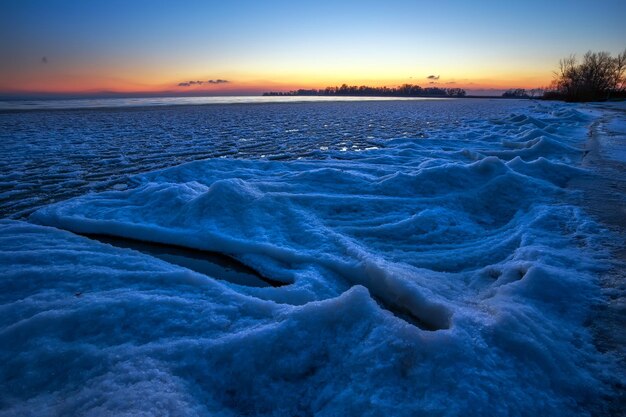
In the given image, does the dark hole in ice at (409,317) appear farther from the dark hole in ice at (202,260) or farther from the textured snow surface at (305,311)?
the dark hole in ice at (202,260)

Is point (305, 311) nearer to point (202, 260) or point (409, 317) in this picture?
point (409, 317)

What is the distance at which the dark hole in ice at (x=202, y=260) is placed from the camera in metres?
3.34

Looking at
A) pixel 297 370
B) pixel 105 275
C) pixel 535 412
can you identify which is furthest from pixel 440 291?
pixel 105 275

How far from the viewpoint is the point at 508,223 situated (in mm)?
4480

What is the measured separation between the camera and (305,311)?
225 centimetres

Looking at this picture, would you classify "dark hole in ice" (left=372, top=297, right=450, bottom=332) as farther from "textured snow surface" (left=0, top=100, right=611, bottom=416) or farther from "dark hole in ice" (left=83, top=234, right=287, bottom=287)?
"dark hole in ice" (left=83, top=234, right=287, bottom=287)

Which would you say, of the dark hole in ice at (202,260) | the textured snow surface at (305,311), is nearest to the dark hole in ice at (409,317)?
the textured snow surface at (305,311)

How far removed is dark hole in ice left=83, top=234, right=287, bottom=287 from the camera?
11.0 ft

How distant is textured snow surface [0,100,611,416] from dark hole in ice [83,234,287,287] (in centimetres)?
11

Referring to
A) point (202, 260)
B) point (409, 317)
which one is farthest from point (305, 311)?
point (202, 260)

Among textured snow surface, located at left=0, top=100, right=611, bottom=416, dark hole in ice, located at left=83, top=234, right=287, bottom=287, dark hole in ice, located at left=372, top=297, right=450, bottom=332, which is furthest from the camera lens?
dark hole in ice, located at left=83, top=234, right=287, bottom=287

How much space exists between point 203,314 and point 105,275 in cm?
→ 121

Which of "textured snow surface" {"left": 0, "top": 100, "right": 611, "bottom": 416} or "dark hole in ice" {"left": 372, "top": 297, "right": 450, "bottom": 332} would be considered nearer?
"textured snow surface" {"left": 0, "top": 100, "right": 611, "bottom": 416}

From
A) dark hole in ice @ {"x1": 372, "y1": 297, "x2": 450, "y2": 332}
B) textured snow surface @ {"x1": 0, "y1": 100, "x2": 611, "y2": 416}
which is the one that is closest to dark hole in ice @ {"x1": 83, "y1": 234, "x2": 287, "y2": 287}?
textured snow surface @ {"x1": 0, "y1": 100, "x2": 611, "y2": 416}
